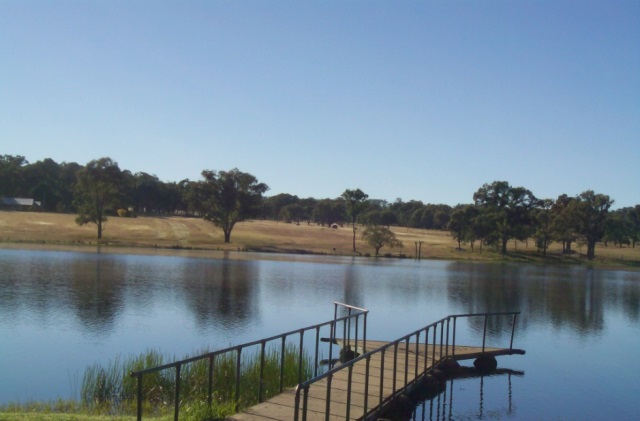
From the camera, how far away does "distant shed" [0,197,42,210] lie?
129625mm

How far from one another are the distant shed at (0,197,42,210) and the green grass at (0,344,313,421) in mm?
120638

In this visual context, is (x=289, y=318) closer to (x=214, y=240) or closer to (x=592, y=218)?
(x=214, y=240)

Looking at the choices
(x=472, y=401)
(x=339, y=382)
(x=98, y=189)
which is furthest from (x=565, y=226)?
(x=339, y=382)

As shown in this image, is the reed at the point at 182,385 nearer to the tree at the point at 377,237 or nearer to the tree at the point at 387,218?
the tree at the point at 377,237

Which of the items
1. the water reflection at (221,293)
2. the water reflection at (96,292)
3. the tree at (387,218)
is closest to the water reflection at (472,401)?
the water reflection at (221,293)

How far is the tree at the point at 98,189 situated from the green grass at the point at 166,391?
79012 millimetres

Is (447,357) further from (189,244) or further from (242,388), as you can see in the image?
(189,244)

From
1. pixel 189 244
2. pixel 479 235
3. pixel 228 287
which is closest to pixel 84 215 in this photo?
pixel 189 244

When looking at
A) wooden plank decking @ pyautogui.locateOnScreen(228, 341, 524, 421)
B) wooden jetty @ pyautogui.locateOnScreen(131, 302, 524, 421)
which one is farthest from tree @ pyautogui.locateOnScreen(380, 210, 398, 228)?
wooden plank decking @ pyautogui.locateOnScreen(228, 341, 524, 421)

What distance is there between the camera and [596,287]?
6381 cm

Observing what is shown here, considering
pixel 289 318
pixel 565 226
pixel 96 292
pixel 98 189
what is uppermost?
pixel 98 189

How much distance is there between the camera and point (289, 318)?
111 feet

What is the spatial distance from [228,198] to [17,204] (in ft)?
173

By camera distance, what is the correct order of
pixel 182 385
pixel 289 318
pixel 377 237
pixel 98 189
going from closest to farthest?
pixel 182 385 → pixel 289 318 → pixel 98 189 → pixel 377 237
